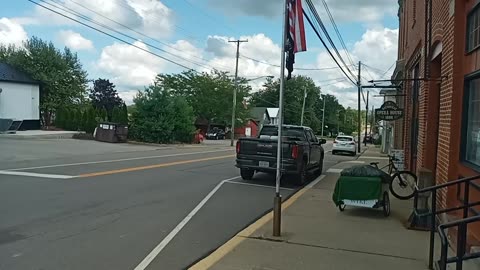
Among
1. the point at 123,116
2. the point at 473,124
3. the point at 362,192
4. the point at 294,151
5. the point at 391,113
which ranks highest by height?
the point at 391,113

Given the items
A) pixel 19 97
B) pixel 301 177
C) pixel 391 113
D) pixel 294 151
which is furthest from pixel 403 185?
pixel 19 97

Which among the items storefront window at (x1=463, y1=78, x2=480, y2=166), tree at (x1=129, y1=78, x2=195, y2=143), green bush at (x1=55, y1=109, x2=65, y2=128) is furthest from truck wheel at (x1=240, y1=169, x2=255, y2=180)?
green bush at (x1=55, y1=109, x2=65, y2=128)

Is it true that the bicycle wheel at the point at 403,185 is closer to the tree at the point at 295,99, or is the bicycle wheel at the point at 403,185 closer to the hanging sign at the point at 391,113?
the hanging sign at the point at 391,113

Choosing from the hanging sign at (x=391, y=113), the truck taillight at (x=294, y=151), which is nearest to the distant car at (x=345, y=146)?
the hanging sign at (x=391, y=113)

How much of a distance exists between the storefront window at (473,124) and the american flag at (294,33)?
257 cm

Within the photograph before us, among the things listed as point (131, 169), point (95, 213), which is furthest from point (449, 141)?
Answer: point (131, 169)

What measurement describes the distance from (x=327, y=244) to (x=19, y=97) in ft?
148

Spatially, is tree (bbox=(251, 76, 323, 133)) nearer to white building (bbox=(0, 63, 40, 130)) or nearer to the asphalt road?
white building (bbox=(0, 63, 40, 130))

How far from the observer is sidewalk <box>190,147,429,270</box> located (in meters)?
5.71

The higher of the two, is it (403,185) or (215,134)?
(403,185)

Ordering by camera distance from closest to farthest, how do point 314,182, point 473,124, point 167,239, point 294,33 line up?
point 473,124, point 167,239, point 294,33, point 314,182

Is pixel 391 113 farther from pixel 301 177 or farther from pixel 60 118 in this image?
pixel 60 118

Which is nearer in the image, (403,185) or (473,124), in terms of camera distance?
(473,124)

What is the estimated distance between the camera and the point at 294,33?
286 inches
